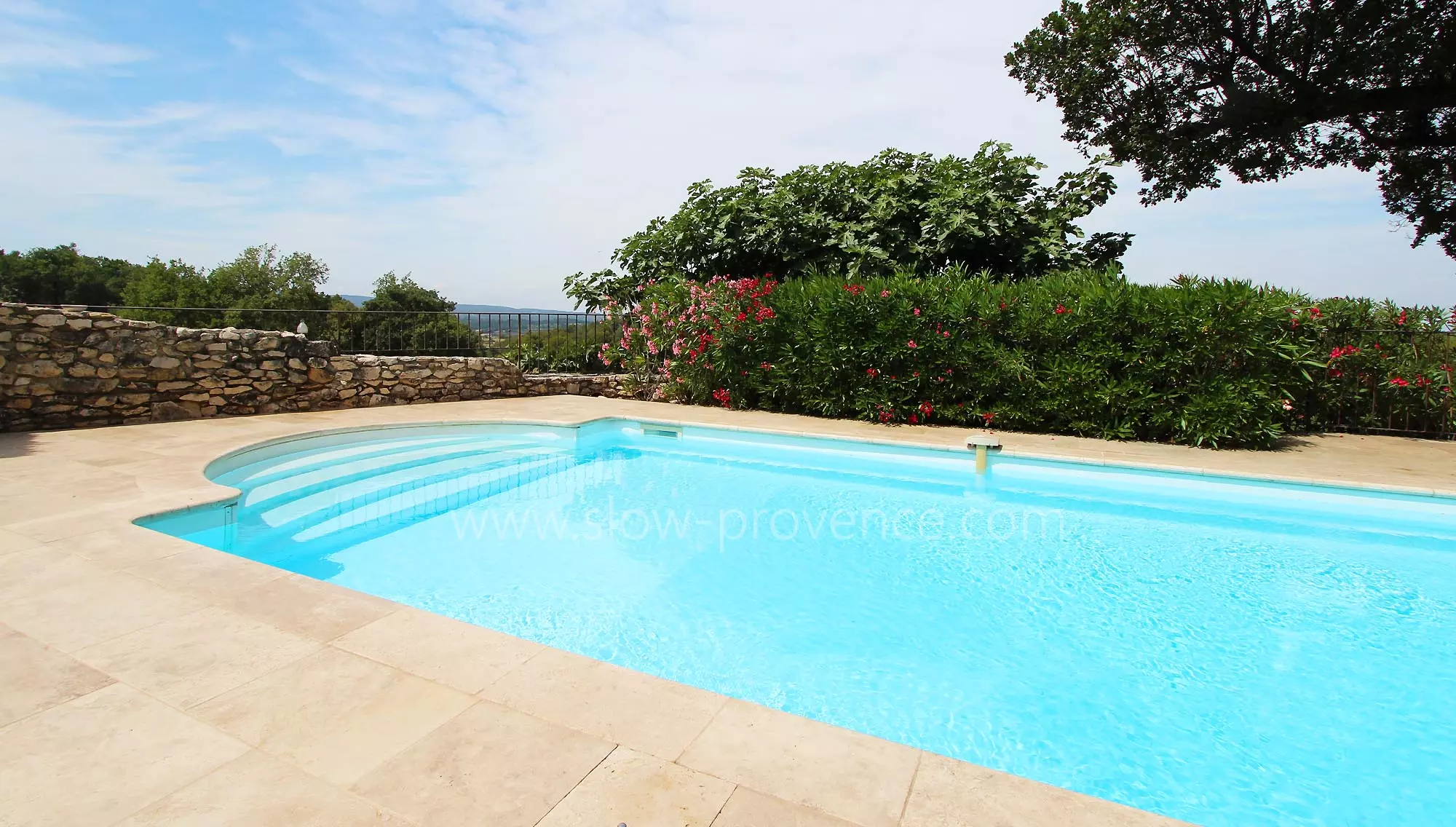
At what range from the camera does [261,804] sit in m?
1.87

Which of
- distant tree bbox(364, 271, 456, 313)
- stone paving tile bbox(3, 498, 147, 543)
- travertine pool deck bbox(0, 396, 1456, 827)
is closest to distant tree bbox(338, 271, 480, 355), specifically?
stone paving tile bbox(3, 498, 147, 543)

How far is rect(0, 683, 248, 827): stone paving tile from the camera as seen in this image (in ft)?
6.09

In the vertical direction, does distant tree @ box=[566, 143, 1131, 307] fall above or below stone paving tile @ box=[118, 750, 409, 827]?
above

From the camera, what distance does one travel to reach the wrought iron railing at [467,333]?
11.6 meters

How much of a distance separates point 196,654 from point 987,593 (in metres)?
4.33

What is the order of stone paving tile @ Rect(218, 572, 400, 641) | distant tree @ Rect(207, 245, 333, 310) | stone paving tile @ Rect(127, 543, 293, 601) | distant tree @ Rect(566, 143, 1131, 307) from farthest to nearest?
distant tree @ Rect(207, 245, 333, 310)
distant tree @ Rect(566, 143, 1131, 307)
stone paving tile @ Rect(127, 543, 293, 601)
stone paving tile @ Rect(218, 572, 400, 641)

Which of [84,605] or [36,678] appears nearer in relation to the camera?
[36,678]

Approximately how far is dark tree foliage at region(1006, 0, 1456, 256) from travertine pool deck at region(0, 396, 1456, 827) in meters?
15.7

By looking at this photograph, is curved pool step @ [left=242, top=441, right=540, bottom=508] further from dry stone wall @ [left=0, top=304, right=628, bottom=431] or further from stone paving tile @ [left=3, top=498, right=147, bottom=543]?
dry stone wall @ [left=0, top=304, right=628, bottom=431]

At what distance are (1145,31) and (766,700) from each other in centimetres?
1546

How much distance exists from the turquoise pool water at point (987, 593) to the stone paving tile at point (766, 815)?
1298 millimetres

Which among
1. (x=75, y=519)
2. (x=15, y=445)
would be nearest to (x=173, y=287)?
(x=15, y=445)

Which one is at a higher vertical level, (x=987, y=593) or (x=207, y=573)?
(x=207, y=573)

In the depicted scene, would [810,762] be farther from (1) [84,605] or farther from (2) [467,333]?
(2) [467,333]
